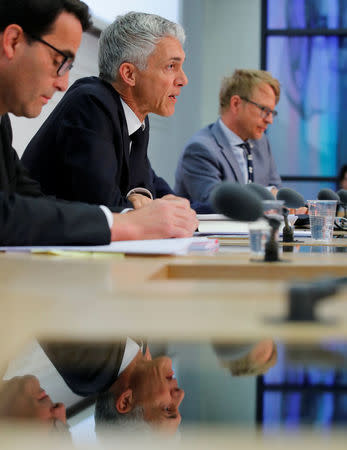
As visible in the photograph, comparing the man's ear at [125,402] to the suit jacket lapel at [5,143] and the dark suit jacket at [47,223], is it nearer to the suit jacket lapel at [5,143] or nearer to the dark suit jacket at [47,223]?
the dark suit jacket at [47,223]

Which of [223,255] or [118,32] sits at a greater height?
[118,32]

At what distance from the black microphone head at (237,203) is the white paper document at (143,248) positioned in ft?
0.49

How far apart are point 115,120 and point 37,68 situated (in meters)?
0.46

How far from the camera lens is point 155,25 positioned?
7.84 ft

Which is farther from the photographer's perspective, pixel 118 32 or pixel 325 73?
pixel 325 73

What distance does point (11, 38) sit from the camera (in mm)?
1704

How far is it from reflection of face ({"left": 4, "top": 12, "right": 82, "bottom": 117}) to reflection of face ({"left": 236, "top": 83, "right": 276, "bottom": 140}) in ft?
7.32

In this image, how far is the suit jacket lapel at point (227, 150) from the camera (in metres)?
3.69

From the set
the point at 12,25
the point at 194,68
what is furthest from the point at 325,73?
the point at 12,25

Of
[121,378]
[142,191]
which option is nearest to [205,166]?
[142,191]

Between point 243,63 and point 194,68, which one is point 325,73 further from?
point 194,68

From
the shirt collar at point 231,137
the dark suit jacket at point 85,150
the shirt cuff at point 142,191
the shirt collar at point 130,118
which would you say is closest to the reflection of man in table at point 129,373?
the dark suit jacket at point 85,150

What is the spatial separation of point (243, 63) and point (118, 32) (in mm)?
4706

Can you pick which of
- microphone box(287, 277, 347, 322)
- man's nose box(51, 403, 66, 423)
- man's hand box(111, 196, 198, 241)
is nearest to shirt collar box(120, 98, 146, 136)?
man's hand box(111, 196, 198, 241)
